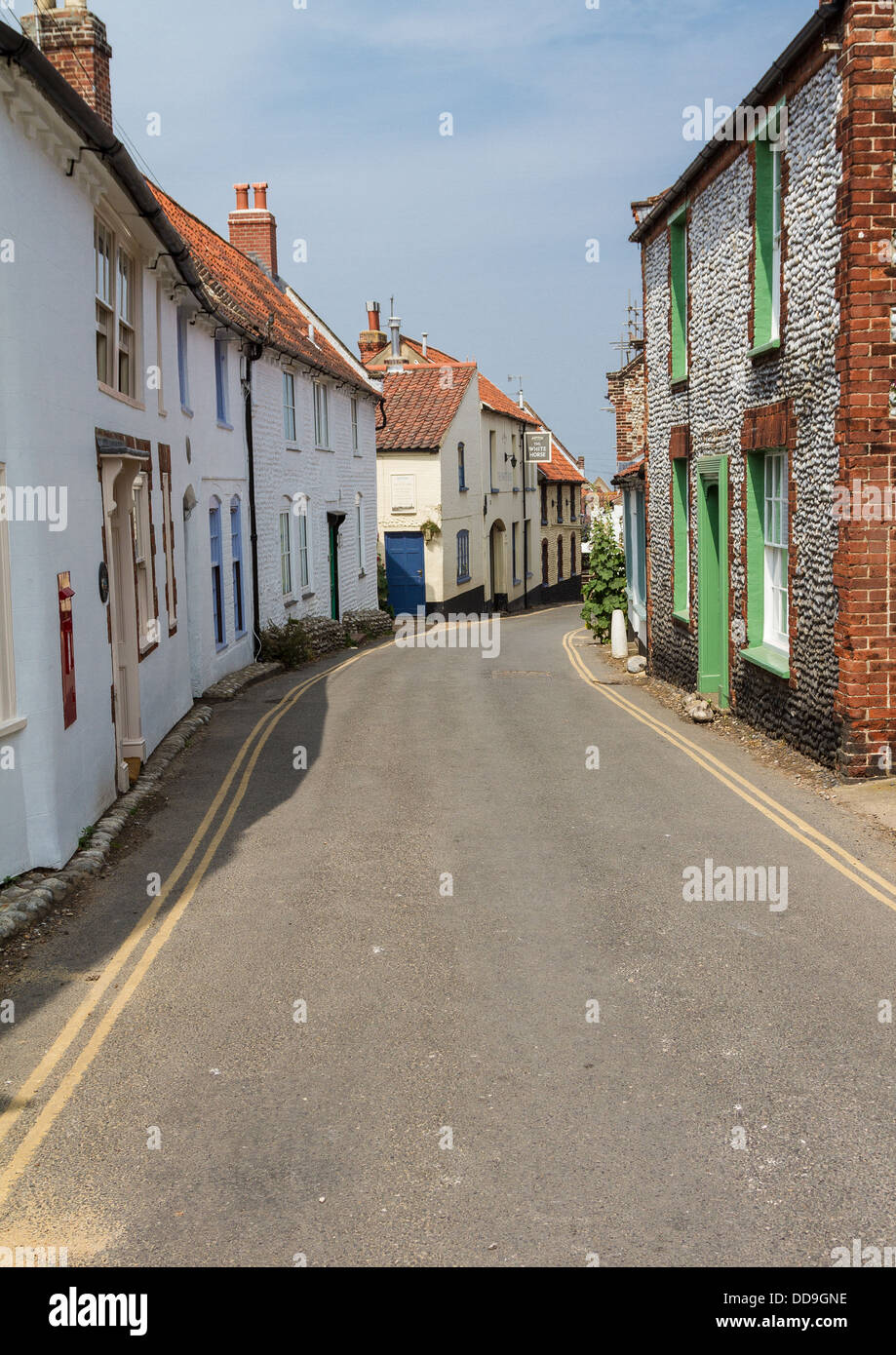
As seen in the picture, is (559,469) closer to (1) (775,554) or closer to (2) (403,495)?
(2) (403,495)

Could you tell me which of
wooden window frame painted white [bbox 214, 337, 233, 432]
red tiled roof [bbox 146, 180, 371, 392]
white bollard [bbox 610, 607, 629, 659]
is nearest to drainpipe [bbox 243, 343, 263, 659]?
red tiled roof [bbox 146, 180, 371, 392]

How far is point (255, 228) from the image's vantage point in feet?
106

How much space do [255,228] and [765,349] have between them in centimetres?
2195

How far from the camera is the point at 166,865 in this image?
998 cm

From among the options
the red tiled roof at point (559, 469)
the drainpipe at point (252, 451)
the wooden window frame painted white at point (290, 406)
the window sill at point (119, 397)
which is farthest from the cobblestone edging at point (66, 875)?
the red tiled roof at point (559, 469)

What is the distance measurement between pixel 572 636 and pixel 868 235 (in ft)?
68.5

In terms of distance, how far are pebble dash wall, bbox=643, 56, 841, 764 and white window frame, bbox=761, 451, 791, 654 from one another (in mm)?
333

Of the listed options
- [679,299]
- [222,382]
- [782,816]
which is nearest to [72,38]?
[222,382]

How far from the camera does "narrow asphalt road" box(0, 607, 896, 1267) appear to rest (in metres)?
4.71

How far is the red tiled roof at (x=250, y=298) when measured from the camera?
22484 mm

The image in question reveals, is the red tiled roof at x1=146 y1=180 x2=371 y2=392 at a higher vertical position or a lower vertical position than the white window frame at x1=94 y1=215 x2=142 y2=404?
higher

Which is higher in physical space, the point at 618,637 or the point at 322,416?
the point at 322,416

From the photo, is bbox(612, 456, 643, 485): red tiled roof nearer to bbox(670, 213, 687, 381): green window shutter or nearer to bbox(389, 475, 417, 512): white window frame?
bbox(670, 213, 687, 381): green window shutter

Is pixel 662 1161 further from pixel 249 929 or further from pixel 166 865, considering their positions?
pixel 166 865
